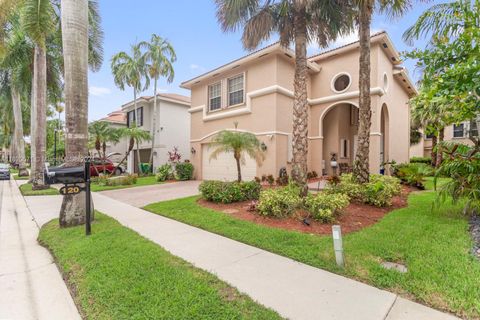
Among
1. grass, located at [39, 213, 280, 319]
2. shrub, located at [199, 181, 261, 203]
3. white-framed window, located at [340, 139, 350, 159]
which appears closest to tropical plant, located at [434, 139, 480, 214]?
shrub, located at [199, 181, 261, 203]

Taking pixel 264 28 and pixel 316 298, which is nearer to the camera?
pixel 316 298

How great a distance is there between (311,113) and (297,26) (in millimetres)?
8104

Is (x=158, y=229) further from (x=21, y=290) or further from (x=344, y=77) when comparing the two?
(x=344, y=77)

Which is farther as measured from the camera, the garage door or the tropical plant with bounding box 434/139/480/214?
the garage door

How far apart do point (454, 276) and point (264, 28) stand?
823cm

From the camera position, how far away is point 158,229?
6.02 meters

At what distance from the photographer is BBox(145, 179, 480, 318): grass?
3129 mm

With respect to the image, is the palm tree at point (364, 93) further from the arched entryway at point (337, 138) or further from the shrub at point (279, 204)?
the arched entryway at point (337, 138)

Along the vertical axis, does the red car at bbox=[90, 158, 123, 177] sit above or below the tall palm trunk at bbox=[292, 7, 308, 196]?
below

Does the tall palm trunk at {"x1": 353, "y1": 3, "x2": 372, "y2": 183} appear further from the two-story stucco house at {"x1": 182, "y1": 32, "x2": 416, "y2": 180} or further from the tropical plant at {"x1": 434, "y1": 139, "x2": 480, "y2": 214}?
the two-story stucco house at {"x1": 182, "y1": 32, "x2": 416, "y2": 180}

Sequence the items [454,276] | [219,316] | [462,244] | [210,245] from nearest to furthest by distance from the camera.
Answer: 1. [219,316]
2. [454,276]
3. [462,244]
4. [210,245]

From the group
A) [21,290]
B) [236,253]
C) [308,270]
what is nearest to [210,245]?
[236,253]

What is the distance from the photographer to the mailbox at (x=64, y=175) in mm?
5258

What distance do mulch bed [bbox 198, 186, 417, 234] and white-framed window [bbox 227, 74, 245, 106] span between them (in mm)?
8237
